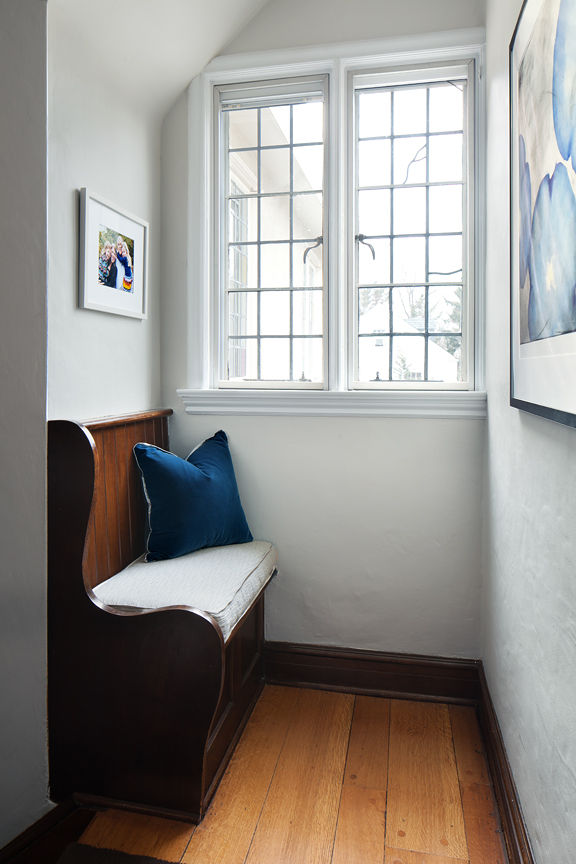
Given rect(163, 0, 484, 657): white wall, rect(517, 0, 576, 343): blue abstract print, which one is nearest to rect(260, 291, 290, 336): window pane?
rect(163, 0, 484, 657): white wall

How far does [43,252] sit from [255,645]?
1664mm

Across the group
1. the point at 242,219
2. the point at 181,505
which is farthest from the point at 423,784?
the point at 242,219

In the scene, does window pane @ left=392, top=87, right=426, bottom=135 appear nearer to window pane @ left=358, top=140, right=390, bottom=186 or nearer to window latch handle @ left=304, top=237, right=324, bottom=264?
window pane @ left=358, top=140, right=390, bottom=186

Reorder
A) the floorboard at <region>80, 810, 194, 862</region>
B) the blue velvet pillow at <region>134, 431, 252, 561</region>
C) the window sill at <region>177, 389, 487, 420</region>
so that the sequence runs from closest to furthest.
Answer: the floorboard at <region>80, 810, 194, 862</region> → the blue velvet pillow at <region>134, 431, 252, 561</region> → the window sill at <region>177, 389, 487, 420</region>

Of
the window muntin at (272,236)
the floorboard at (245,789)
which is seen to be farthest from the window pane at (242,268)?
the floorboard at (245,789)

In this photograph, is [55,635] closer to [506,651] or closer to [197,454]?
[197,454]

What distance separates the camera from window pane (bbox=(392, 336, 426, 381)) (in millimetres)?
2393

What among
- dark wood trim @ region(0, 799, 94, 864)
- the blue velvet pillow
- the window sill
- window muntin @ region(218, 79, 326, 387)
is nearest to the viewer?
dark wood trim @ region(0, 799, 94, 864)

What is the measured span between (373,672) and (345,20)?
259cm

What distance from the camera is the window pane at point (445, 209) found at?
2.34m

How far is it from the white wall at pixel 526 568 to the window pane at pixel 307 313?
69 centimetres

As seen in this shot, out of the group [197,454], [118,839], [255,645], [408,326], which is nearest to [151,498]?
[197,454]

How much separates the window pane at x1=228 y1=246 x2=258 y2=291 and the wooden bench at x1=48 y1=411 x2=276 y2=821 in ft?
3.87

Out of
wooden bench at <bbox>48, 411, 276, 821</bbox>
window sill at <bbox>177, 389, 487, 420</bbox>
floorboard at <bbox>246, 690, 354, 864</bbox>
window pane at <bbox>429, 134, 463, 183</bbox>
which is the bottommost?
floorboard at <bbox>246, 690, 354, 864</bbox>
